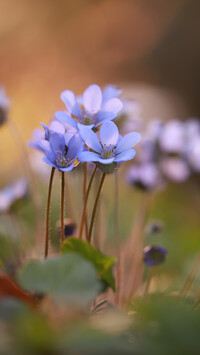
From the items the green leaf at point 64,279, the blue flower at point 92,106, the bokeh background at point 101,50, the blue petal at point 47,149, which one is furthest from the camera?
the bokeh background at point 101,50

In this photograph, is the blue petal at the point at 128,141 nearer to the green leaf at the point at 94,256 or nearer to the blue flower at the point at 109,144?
the blue flower at the point at 109,144

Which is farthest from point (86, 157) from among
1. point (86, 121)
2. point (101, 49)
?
point (101, 49)

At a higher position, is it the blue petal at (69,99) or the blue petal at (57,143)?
the blue petal at (69,99)

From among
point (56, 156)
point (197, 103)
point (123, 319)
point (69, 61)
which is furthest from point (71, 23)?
point (123, 319)

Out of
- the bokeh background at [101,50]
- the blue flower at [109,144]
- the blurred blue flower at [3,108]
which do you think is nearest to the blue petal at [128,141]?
the blue flower at [109,144]

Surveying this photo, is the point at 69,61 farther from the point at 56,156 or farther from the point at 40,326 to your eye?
the point at 40,326

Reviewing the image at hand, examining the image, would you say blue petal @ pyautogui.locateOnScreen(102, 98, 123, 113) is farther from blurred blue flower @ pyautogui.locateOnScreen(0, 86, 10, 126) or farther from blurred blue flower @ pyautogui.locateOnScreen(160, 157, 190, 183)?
blurred blue flower @ pyautogui.locateOnScreen(160, 157, 190, 183)

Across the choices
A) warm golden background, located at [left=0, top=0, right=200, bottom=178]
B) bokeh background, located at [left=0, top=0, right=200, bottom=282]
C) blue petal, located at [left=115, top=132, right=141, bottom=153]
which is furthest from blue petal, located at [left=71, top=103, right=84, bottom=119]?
warm golden background, located at [left=0, top=0, right=200, bottom=178]
